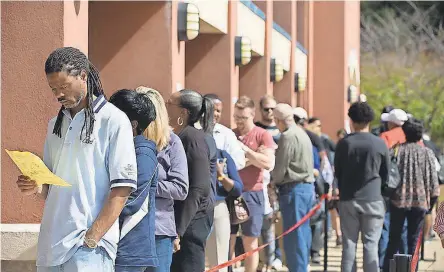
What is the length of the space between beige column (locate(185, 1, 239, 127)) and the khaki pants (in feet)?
19.9

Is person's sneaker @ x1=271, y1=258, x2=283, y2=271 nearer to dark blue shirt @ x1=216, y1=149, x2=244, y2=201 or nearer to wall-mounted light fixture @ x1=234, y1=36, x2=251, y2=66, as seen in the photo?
wall-mounted light fixture @ x1=234, y1=36, x2=251, y2=66

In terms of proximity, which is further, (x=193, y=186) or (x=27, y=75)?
(x=27, y=75)

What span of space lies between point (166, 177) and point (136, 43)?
4767mm

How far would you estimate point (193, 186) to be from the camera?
763 cm

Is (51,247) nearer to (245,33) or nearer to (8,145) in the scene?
(8,145)

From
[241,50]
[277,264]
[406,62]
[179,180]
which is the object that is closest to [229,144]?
[179,180]

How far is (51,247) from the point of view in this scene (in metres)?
5.28

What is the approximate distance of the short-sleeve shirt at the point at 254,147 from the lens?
11.3 metres

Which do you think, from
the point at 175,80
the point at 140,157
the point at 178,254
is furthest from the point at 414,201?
the point at 140,157

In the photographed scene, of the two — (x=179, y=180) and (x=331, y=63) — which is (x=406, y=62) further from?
(x=179, y=180)

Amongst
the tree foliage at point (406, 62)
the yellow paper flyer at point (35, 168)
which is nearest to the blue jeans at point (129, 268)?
the yellow paper flyer at point (35, 168)

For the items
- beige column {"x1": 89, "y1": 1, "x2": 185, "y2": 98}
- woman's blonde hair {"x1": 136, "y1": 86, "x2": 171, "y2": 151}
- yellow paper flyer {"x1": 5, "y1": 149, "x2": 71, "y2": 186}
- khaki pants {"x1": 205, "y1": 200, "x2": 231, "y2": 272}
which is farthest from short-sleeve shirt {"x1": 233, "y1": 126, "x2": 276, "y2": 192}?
yellow paper flyer {"x1": 5, "y1": 149, "x2": 71, "y2": 186}

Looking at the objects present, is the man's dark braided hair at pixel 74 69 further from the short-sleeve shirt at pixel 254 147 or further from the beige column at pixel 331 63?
the beige column at pixel 331 63

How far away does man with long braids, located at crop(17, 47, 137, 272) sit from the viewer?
5.25 metres
